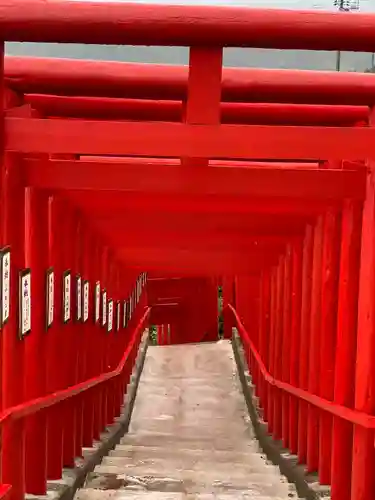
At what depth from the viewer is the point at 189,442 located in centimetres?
800

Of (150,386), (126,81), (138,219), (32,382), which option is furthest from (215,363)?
(126,81)

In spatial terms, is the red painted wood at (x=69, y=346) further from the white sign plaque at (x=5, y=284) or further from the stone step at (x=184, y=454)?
the white sign plaque at (x=5, y=284)

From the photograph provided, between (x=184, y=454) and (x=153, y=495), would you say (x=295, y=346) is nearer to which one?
(x=184, y=454)

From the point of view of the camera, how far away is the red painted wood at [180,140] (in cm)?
314

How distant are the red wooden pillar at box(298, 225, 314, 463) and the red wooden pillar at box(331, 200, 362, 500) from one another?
1.42 metres

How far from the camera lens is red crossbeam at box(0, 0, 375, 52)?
9.32 ft

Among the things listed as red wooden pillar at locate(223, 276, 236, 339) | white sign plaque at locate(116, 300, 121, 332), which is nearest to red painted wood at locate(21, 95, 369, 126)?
white sign plaque at locate(116, 300, 121, 332)

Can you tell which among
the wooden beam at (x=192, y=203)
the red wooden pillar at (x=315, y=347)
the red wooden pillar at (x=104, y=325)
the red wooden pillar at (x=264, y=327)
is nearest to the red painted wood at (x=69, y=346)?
the wooden beam at (x=192, y=203)

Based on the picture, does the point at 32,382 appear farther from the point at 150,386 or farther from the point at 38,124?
the point at 150,386

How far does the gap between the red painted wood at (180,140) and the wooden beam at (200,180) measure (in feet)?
2.06

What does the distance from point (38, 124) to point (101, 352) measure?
5.27m

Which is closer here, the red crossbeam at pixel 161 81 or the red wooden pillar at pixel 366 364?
the red crossbeam at pixel 161 81

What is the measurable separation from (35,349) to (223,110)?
6.02 feet

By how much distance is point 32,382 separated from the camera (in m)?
4.36
